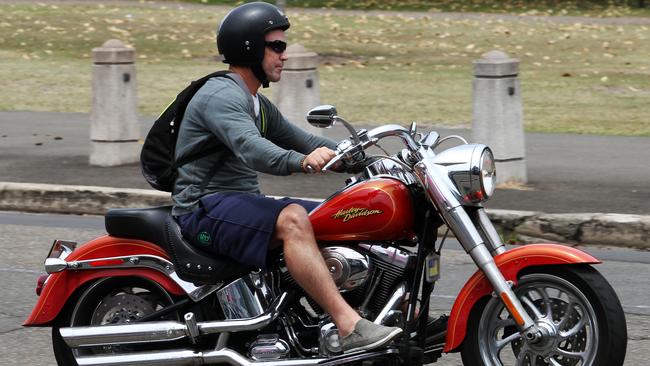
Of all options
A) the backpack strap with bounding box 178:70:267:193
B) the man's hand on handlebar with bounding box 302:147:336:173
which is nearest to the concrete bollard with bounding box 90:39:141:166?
the backpack strap with bounding box 178:70:267:193

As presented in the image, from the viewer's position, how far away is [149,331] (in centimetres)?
523

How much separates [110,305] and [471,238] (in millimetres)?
1530

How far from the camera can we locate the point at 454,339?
4949 mm

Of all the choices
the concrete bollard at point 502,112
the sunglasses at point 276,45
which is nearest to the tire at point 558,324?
the sunglasses at point 276,45

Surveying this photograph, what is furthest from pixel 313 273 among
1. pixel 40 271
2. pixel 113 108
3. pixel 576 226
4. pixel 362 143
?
pixel 113 108

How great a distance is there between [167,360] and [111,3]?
25690mm

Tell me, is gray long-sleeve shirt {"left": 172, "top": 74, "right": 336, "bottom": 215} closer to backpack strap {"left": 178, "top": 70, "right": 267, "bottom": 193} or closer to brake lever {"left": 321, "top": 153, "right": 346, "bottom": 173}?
backpack strap {"left": 178, "top": 70, "right": 267, "bottom": 193}

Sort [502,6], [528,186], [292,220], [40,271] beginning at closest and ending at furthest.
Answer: [292,220] < [40,271] < [528,186] < [502,6]

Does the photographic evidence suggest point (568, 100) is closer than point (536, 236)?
No

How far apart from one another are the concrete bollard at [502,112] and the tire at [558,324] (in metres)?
5.66

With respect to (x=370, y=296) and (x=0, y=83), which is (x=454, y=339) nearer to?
(x=370, y=296)

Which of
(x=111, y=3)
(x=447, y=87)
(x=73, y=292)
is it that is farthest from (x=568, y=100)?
(x=111, y=3)

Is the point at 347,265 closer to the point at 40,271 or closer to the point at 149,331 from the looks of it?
the point at 149,331

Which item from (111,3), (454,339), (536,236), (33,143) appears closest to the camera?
(454,339)
